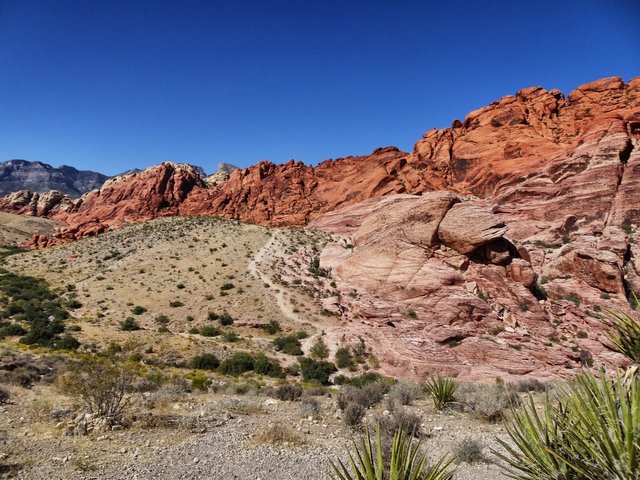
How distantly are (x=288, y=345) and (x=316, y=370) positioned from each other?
12.6 feet

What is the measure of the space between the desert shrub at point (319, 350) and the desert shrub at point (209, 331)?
7.06 metres

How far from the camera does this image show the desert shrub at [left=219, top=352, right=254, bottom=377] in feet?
63.2

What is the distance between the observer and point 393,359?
72.2 feet

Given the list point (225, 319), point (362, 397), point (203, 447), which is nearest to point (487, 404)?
point (362, 397)

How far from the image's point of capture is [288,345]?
23688 mm

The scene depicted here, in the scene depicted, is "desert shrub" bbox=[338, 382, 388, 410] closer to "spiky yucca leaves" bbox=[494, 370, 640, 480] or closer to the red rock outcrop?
"spiky yucca leaves" bbox=[494, 370, 640, 480]

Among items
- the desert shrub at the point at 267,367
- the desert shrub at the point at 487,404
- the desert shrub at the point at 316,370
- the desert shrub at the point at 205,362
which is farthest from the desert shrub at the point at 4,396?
the desert shrub at the point at 487,404

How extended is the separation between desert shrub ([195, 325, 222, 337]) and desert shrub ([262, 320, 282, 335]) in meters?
3.29

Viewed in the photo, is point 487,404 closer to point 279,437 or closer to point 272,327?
point 279,437

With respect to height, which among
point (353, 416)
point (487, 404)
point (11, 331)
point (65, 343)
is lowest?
point (11, 331)

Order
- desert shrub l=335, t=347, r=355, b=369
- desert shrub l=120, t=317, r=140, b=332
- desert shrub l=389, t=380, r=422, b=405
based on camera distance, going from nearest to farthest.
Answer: desert shrub l=389, t=380, r=422, b=405 → desert shrub l=335, t=347, r=355, b=369 → desert shrub l=120, t=317, r=140, b=332

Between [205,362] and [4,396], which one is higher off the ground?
[4,396]

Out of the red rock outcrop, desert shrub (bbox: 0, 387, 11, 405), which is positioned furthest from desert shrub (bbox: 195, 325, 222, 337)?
desert shrub (bbox: 0, 387, 11, 405)

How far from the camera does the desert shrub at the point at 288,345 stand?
23172 mm
